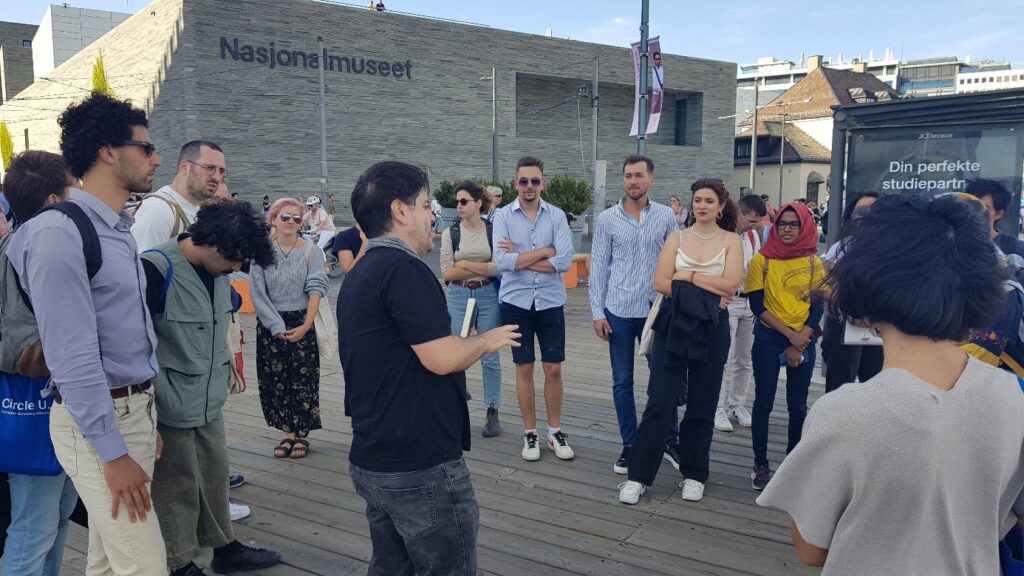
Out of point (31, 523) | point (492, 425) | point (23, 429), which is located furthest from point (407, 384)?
point (492, 425)

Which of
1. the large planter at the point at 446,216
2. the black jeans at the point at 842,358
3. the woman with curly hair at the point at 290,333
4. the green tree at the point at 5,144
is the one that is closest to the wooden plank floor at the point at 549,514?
the woman with curly hair at the point at 290,333

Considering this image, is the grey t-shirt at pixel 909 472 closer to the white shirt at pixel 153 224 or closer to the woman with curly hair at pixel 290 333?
the white shirt at pixel 153 224

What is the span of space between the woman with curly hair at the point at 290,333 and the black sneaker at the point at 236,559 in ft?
4.95

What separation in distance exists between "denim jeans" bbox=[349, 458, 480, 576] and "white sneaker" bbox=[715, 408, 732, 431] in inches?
144

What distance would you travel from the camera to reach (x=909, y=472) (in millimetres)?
1315

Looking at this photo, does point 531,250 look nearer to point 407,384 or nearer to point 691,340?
point 691,340

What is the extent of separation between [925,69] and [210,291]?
13147 centimetres

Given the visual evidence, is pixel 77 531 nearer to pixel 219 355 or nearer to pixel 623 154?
pixel 219 355

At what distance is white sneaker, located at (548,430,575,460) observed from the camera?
4.79 metres

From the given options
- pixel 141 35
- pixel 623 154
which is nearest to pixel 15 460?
pixel 141 35

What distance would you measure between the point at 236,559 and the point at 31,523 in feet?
3.45

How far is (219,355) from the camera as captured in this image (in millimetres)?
3156

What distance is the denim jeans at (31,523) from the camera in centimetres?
246

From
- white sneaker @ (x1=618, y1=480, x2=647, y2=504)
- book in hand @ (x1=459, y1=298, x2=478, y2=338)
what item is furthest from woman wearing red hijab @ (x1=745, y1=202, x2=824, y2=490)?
book in hand @ (x1=459, y1=298, x2=478, y2=338)
